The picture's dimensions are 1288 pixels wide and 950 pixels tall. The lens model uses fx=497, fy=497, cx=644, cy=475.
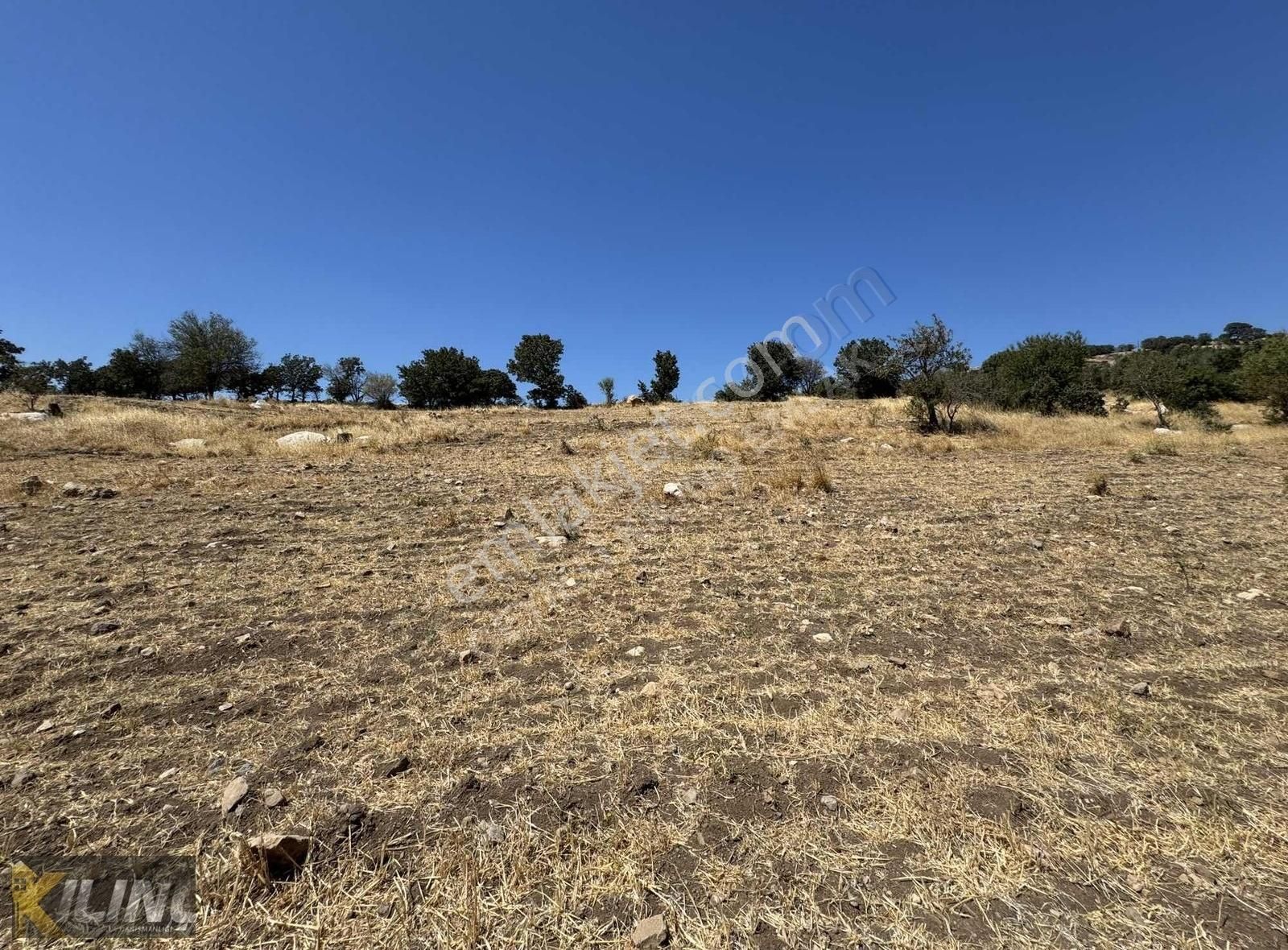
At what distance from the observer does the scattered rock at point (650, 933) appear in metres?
1.54

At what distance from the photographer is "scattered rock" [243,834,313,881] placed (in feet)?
5.70

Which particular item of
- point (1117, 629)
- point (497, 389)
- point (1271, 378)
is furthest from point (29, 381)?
point (1271, 378)

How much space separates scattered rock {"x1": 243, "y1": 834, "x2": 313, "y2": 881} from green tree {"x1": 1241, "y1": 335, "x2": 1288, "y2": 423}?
27145 millimetres

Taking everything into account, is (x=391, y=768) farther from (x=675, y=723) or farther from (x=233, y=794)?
(x=675, y=723)

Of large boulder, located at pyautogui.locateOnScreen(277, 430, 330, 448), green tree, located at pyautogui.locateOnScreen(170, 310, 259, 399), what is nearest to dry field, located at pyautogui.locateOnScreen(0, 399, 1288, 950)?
large boulder, located at pyautogui.locateOnScreen(277, 430, 330, 448)

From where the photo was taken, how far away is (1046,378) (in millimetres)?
22984

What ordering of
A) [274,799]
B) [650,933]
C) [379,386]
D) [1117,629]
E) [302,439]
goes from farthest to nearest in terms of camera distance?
[379,386], [302,439], [1117,629], [274,799], [650,933]

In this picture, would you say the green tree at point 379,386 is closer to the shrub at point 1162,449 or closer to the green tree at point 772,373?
the green tree at point 772,373

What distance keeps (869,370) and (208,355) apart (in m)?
42.2

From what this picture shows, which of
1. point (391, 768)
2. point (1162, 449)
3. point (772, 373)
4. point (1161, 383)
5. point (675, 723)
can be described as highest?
point (772, 373)

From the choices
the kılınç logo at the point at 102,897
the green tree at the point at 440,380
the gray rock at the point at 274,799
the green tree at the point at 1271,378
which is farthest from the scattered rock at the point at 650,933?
the green tree at the point at 440,380

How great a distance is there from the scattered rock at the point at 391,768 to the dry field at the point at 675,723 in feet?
0.04

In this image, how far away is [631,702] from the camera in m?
2.76

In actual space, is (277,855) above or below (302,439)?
below
